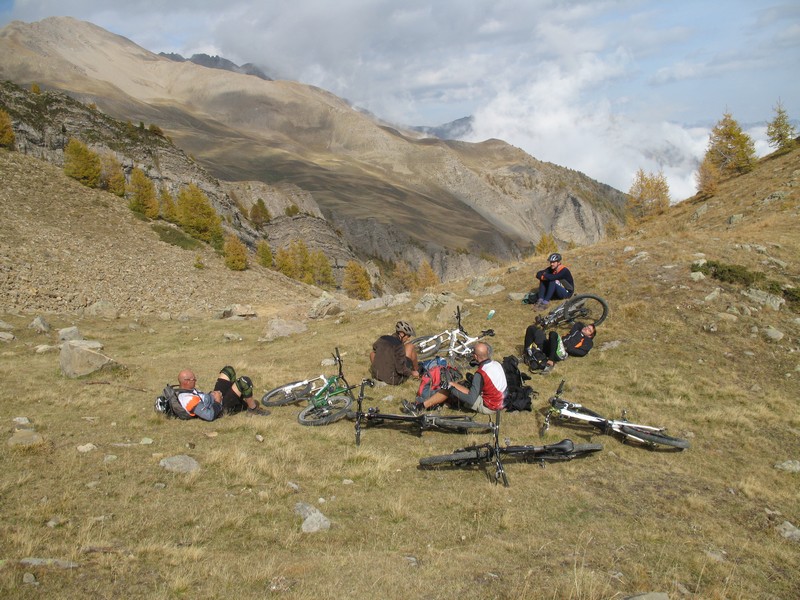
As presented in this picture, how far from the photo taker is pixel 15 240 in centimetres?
3650

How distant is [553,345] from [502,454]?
6640 mm

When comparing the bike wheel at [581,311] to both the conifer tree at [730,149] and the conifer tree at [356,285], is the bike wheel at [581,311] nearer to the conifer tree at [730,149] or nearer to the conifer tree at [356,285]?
the conifer tree at [730,149]

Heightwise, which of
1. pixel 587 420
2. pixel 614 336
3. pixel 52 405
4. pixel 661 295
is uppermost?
pixel 661 295

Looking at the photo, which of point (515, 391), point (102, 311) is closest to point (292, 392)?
point (515, 391)

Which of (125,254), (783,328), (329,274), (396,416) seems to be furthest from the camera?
(329,274)

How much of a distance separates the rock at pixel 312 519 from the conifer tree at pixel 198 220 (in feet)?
180

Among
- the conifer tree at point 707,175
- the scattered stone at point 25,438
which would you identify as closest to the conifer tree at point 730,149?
the conifer tree at point 707,175

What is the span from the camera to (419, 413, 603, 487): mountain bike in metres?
8.72

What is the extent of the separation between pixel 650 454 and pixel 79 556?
33.6 feet

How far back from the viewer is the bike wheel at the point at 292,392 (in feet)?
44.1

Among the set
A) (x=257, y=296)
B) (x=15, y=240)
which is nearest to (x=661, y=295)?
(x=257, y=296)

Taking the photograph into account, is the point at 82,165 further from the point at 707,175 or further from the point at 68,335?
the point at 707,175

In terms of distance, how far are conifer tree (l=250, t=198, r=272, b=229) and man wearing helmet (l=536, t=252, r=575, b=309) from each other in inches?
3806

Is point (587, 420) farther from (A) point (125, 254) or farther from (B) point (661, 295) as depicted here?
(A) point (125, 254)
